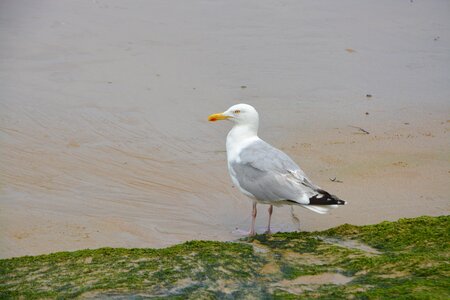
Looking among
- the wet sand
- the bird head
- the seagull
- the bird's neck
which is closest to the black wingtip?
the seagull

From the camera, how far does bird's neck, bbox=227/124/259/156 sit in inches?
Answer: 266

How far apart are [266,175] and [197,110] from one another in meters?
3.05

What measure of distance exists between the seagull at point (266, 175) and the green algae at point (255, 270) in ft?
1.33

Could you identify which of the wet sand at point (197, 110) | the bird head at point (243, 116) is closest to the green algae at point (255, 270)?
the wet sand at point (197, 110)

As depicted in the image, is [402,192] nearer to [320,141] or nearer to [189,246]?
[320,141]

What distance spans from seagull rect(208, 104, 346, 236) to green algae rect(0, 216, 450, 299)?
1.33 ft

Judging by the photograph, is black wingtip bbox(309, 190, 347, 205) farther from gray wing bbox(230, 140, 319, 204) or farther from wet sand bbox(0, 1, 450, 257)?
wet sand bbox(0, 1, 450, 257)

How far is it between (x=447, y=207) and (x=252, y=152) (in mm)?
1924

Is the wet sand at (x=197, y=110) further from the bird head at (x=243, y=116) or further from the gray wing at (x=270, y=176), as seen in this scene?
the bird head at (x=243, y=116)

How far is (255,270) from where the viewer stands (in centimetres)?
477

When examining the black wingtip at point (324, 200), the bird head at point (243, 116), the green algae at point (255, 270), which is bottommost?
the green algae at point (255, 270)

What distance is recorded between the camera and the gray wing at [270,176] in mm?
6055

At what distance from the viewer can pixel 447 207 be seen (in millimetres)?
6898

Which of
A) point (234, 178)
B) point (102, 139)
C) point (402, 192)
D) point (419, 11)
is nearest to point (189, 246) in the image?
point (234, 178)
